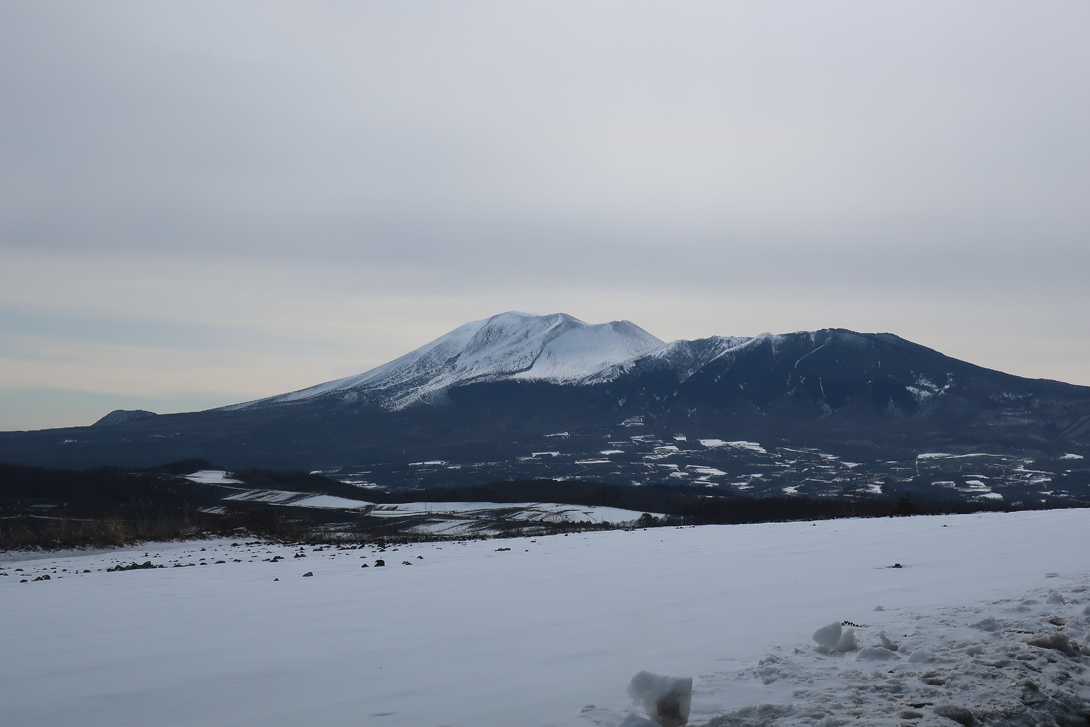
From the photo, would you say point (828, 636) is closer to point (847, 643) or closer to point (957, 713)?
point (847, 643)

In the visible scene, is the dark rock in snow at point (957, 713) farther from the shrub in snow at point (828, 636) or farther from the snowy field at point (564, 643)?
the shrub in snow at point (828, 636)

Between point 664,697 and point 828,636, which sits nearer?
point 664,697

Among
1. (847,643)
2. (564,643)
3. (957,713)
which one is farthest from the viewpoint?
(564,643)

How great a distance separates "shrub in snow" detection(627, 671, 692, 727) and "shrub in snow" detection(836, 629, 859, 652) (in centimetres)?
165

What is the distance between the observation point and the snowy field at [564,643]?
16.0ft

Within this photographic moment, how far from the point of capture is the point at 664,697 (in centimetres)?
449

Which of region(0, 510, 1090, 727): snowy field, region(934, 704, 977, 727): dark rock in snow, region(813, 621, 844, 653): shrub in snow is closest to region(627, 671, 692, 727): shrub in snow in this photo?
region(0, 510, 1090, 727): snowy field

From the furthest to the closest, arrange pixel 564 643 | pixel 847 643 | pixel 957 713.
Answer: pixel 564 643 → pixel 847 643 → pixel 957 713

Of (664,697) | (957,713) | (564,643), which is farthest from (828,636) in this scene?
(564,643)

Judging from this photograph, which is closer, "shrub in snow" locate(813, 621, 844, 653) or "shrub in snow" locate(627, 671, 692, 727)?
"shrub in snow" locate(627, 671, 692, 727)

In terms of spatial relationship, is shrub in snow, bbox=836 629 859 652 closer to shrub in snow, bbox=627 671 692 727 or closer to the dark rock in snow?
the dark rock in snow

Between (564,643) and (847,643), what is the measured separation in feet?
6.87

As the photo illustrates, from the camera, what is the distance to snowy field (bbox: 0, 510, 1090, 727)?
192 inches

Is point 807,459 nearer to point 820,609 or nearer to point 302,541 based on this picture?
point 302,541
